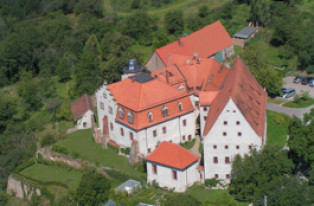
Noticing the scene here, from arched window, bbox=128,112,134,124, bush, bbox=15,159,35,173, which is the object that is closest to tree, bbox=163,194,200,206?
arched window, bbox=128,112,134,124

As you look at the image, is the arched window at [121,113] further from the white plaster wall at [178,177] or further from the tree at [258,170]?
the tree at [258,170]

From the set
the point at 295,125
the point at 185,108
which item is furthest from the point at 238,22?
the point at 295,125

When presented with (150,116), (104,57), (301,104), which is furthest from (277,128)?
(104,57)

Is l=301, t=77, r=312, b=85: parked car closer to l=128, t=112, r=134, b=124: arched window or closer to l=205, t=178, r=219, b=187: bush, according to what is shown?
l=205, t=178, r=219, b=187: bush

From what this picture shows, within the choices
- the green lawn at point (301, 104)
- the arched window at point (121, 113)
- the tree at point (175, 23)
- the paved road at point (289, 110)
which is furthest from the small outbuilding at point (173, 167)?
the tree at point (175, 23)

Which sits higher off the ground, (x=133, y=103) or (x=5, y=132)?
(x=133, y=103)

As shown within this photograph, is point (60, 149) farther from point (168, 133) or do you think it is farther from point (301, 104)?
point (301, 104)

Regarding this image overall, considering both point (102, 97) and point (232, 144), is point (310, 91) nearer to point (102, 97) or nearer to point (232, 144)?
point (232, 144)
